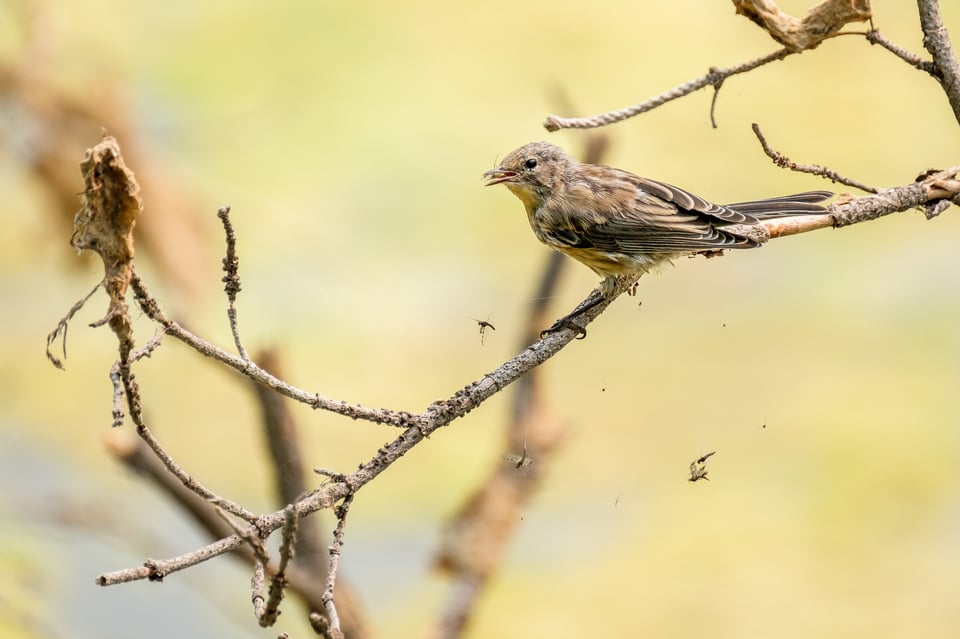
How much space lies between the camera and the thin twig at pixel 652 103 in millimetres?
1558

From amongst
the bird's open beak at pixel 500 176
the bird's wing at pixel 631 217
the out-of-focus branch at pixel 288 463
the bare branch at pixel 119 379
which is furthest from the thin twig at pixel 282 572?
the bird's open beak at pixel 500 176

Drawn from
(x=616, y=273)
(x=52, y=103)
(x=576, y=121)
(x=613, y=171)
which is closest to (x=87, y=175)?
(x=576, y=121)

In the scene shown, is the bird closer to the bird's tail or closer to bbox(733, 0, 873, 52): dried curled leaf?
the bird's tail

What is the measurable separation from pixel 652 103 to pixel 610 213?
1.12 m

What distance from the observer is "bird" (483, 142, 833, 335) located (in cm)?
249

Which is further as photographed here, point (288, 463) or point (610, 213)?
point (610, 213)

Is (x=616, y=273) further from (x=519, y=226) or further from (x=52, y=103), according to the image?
(x=519, y=226)

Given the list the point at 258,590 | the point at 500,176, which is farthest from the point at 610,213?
the point at 258,590

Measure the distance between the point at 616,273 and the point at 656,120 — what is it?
6098 mm

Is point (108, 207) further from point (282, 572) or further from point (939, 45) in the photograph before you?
point (939, 45)

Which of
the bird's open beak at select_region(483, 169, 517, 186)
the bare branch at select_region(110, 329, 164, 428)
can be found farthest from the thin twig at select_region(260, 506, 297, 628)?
the bird's open beak at select_region(483, 169, 517, 186)

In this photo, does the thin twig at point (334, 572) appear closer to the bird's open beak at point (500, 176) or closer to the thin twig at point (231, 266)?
the thin twig at point (231, 266)

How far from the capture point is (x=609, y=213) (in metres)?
2.73

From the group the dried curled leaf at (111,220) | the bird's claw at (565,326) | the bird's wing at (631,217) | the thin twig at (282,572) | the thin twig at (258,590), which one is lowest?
the thin twig at (282,572)
